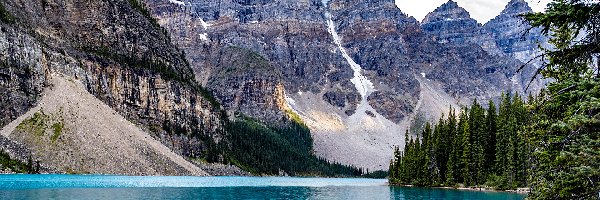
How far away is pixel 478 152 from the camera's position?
335 ft

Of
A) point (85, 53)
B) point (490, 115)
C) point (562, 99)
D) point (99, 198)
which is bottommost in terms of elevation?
point (99, 198)

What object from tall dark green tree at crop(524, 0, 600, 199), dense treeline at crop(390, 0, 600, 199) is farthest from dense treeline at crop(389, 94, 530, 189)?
tall dark green tree at crop(524, 0, 600, 199)

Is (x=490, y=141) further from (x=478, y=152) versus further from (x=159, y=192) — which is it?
(x=159, y=192)

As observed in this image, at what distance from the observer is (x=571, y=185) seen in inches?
626

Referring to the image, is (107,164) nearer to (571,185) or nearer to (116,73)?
(116,73)

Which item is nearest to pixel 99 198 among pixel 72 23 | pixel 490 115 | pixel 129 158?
pixel 490 115

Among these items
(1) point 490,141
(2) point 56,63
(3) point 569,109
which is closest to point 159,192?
(1) point 490,141

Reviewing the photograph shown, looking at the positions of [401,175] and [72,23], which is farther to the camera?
[72,23]

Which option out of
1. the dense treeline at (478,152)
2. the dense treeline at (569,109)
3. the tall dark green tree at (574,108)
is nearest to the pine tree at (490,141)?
the dense treeline at (478,152)

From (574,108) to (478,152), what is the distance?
91624 mm

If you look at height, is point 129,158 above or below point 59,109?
below

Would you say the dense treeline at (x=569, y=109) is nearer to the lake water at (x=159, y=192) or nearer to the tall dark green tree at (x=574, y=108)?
the tall dark green tree at (x=574, y=108)

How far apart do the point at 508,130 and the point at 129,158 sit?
96.8 metres

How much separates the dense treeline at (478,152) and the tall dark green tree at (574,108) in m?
67.5
